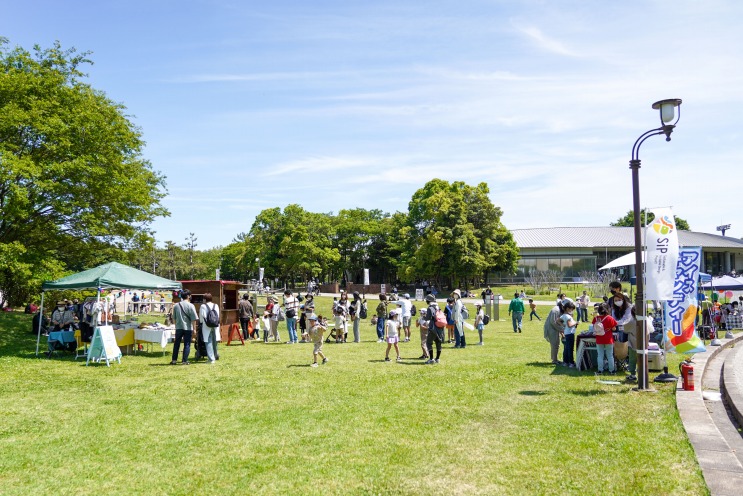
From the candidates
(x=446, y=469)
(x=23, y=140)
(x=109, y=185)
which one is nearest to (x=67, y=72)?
(x=23, y=140)

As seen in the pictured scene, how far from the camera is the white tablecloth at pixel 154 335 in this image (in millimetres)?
14258

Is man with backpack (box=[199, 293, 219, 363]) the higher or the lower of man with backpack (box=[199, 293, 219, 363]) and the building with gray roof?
the lower

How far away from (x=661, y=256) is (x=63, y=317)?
15324 millimetres

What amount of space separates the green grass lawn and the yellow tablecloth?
3209 mm

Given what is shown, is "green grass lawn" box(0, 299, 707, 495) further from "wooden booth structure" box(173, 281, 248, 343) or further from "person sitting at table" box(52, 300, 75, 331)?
"wooden booth structure" box(173, 281, 248, 343)

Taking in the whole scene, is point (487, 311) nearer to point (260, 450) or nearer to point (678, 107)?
point (678, 107)

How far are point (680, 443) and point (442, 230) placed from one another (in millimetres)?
44008

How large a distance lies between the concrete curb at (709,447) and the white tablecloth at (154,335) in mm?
11795

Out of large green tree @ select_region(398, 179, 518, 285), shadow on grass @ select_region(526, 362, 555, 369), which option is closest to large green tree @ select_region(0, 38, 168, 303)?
shadow on grass @ select_region(526, 362, 555, 369)

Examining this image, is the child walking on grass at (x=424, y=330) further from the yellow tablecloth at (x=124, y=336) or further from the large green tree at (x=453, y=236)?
the large green tree at (x=453, y=236)

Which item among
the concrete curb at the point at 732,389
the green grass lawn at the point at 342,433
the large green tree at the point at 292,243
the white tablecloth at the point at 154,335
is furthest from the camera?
the large green tree at the point at 292,243

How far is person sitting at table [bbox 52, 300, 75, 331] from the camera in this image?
15.4 metres

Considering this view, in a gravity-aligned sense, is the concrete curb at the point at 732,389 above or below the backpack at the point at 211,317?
below

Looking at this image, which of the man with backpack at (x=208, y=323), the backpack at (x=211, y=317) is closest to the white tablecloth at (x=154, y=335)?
the man with backpack at (x=208, y=323)
